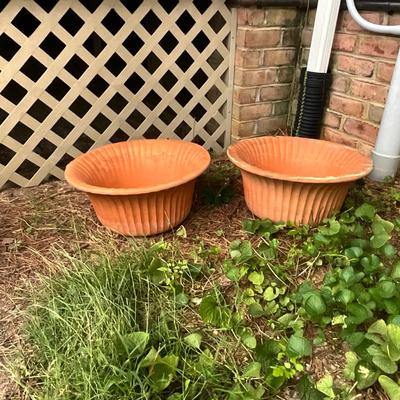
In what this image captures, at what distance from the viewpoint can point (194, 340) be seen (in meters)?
1.06

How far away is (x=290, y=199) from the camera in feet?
4.71

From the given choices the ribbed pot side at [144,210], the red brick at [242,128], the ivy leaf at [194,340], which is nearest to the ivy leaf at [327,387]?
the ivy leaf at [194,340]

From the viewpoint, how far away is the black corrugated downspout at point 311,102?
189cm

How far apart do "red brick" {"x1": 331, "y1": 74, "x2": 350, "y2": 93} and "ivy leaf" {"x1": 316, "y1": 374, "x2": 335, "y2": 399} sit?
4.40 ft

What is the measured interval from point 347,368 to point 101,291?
26.1 inches

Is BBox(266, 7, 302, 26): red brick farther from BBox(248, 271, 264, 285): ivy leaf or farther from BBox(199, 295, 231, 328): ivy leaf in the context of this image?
BBox(199, 295, 231, 328): ivy leaf

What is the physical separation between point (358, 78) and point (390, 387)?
1.33m

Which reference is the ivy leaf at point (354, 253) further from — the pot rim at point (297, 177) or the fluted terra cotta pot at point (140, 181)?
the fluted terra cotta pot at point (140, 181)

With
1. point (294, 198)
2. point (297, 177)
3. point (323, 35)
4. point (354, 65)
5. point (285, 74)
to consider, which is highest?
point (323, 35)

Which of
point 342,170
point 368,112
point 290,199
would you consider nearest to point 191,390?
point 290,199

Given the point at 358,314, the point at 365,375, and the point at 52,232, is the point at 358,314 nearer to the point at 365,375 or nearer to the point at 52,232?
the point at 365,375

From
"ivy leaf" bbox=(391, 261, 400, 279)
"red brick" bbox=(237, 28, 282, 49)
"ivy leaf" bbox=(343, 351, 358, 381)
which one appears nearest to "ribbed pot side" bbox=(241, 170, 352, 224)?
"ivy leaf" bbox=(391, 261, 400, 279)

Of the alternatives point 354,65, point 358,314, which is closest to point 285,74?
point 354,65

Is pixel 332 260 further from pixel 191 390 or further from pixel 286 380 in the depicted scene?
pixel 191 390
